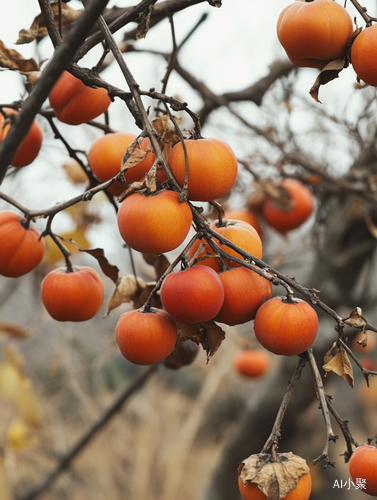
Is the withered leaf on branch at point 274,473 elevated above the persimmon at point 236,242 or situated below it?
below

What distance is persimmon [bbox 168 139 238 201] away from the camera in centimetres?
60

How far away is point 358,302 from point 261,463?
1.74m

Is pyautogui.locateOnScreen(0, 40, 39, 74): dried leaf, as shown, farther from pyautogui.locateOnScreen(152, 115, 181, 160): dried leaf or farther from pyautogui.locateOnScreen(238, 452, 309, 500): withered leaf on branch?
pyautogui.locateOnScreen(238, 452, 309, 500): withered leaf on branch

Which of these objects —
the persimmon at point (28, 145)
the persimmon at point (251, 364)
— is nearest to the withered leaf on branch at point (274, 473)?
the persimmon at point (28, 145)

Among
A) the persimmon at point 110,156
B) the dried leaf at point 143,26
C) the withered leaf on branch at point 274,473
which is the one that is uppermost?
the dried leaf at point 143,26

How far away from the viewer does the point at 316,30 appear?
593mm

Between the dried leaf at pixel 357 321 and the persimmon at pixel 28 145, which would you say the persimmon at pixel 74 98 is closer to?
the persimmon at pixel 28 145

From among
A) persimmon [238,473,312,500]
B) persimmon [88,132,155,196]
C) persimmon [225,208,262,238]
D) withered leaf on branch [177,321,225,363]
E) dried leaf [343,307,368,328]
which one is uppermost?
persimmon [88,132,155,196]

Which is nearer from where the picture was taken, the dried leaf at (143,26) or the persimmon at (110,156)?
the dried leaf at (143,26)

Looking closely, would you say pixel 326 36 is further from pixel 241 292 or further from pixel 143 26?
pixel 241 292

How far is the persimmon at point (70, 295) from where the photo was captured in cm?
79

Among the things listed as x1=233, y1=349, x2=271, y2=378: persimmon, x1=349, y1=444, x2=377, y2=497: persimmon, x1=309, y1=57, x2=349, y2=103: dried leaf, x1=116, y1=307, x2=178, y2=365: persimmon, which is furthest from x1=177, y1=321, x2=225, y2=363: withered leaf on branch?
x1=233, y1=349, x2=271, y2=378: persimmon

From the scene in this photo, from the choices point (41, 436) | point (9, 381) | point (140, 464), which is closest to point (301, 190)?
point (9, 381)

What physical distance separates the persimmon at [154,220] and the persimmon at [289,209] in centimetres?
118
